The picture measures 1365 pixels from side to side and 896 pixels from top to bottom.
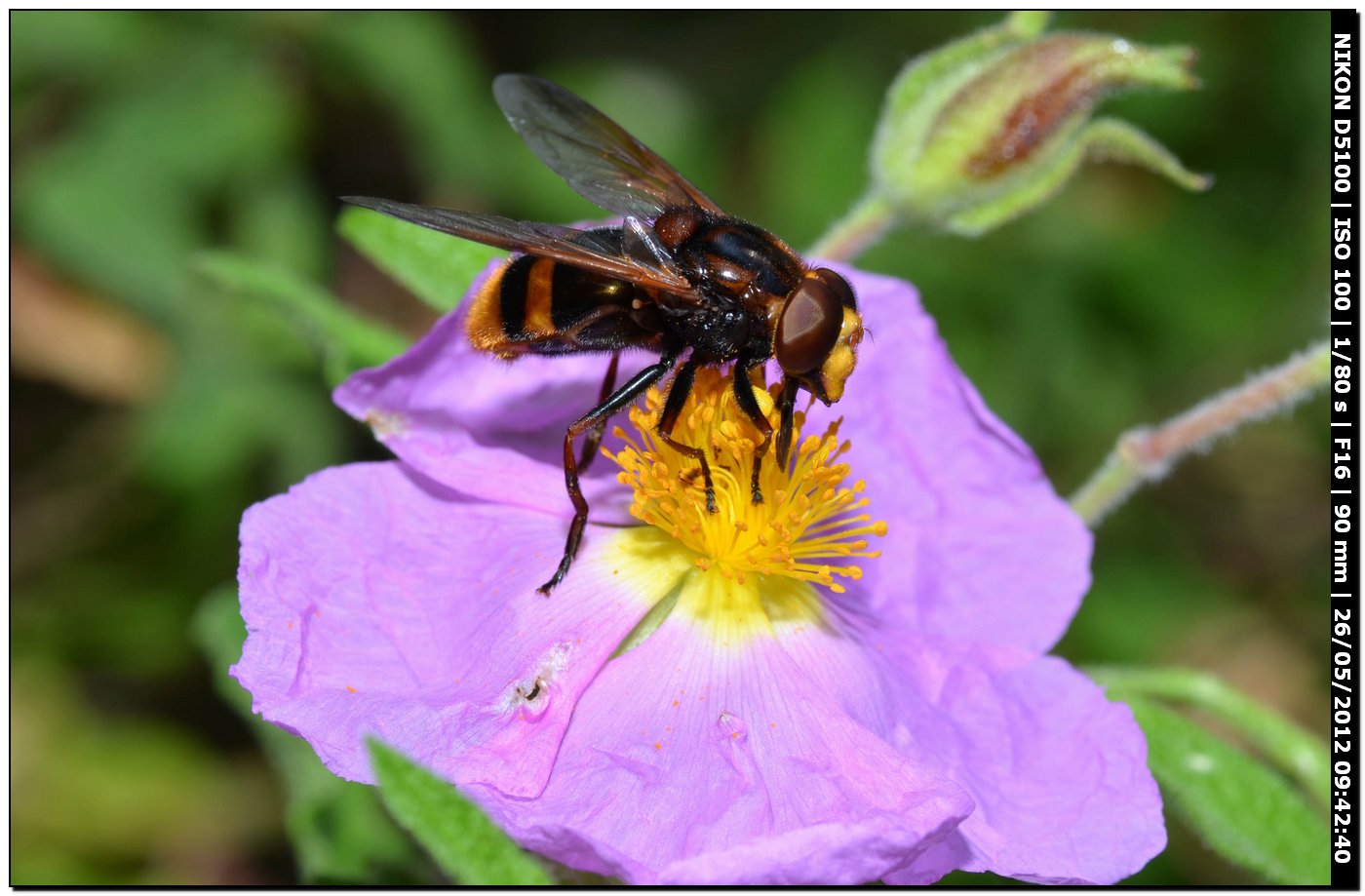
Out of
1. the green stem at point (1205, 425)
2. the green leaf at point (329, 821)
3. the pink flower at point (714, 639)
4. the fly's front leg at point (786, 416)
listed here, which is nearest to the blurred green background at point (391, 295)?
the green leaf at point (329, 821)

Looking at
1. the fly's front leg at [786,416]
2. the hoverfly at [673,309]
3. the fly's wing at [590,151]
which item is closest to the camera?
the hoverfly at [673,309]

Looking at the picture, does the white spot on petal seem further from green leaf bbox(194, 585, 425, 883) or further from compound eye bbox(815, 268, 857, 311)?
compound eye bbox(815, 268, 857, 311)

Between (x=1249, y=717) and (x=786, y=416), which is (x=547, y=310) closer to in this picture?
(x=786, y=416)

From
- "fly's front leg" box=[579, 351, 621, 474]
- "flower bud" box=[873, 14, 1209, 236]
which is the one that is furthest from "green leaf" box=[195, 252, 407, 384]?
"flower bud" box=[873, 14, 1209, 236]

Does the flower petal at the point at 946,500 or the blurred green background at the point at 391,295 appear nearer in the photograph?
the flower petal at the point at 946,500

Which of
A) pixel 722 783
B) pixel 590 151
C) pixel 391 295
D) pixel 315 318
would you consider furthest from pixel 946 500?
pixel 391 295

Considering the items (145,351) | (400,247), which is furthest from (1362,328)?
(145,351)

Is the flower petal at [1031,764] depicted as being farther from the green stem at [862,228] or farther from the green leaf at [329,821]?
the green leaf at [329,821]
